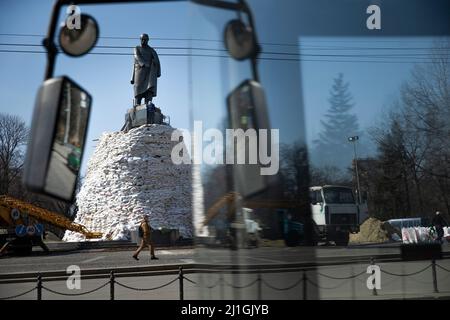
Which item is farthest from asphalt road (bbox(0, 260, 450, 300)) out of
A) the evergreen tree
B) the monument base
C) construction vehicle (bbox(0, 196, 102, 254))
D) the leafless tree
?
the monument base

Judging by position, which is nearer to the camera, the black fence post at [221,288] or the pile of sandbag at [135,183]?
the black fence post at [221,288]

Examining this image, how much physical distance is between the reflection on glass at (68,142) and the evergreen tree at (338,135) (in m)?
1.04

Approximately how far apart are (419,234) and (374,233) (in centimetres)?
21

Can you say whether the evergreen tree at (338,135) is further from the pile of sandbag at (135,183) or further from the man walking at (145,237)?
the pile of sandbag at (135,183)

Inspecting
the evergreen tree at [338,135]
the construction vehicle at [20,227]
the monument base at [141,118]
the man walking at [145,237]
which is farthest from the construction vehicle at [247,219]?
Answer: the monument base at [141,118]

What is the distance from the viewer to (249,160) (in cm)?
188

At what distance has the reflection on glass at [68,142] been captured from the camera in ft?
6.14

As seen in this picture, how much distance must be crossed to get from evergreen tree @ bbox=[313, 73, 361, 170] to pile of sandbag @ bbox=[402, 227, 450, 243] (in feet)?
1.33

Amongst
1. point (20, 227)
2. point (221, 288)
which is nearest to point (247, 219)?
point (221, 288)

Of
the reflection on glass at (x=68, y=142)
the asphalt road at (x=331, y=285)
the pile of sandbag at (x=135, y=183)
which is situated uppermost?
the pile of sandbag at (x=135, y=183)

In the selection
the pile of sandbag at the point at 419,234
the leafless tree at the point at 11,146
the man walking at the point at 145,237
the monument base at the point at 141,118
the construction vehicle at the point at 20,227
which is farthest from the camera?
the monument base at the point at 141,118

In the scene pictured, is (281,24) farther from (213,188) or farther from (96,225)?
(96,225)

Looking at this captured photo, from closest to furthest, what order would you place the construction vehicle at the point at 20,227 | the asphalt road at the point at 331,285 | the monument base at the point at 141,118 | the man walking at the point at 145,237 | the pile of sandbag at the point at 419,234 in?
the asphalt road at the point at 331,285
the pile of sandbag at the point at 419,234
the construction vehicle at the point at 20,227
the man walking at the point at 145,237
the monument base at the point at 141,118
